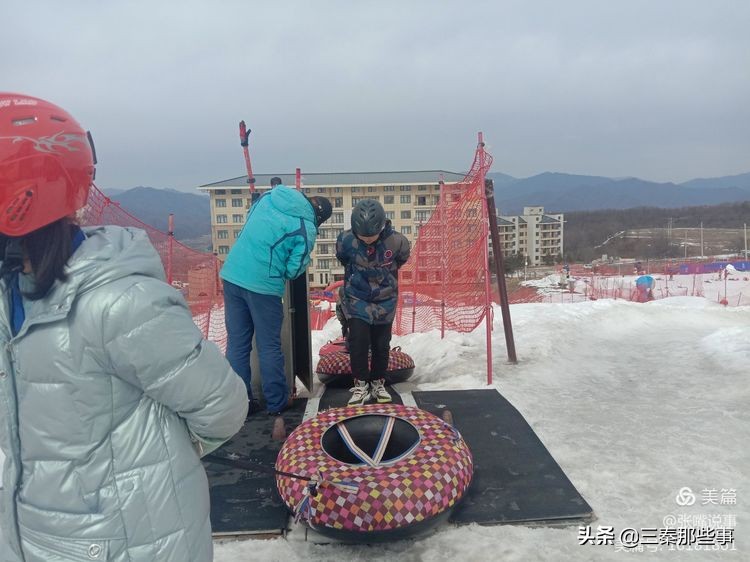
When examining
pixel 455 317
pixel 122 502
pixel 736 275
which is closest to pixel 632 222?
pixel 736 275

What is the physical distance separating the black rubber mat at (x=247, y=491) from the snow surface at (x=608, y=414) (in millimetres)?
137

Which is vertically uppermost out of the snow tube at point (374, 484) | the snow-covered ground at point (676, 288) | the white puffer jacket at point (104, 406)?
the white puffer jacket at point (104, 406)

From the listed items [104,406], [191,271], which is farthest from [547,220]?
[104,406]

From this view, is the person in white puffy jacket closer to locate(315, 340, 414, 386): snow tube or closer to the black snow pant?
the black snow pant

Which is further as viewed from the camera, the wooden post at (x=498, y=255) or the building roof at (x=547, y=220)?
the building roof at (x=547, y=220)

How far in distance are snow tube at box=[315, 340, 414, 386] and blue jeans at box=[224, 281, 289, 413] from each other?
85 cm

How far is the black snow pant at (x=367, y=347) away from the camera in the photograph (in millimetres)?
4930

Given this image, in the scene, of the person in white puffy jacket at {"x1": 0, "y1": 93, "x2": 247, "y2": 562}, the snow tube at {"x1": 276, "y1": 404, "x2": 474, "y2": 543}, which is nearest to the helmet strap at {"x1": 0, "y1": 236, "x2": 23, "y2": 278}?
the person in white puffy jacket at {"x1": 0, "y1": 93, "x2": 247, "y2": 562}

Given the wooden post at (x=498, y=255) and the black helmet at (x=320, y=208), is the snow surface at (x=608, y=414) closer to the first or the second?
the wooden post at (x=498, y=255)

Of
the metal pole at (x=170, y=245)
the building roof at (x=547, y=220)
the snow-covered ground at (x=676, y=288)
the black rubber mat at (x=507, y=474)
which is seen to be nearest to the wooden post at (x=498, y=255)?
the black rubber mat at (x=507, y=474)

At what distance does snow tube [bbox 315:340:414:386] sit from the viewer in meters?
5.71

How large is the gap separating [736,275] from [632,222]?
272 ft

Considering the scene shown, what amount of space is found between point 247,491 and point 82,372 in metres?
2.26

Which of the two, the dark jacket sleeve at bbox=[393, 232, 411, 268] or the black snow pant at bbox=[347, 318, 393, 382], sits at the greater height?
the dark jacket sleeve at bbox=[393, 232, 411, 268]
